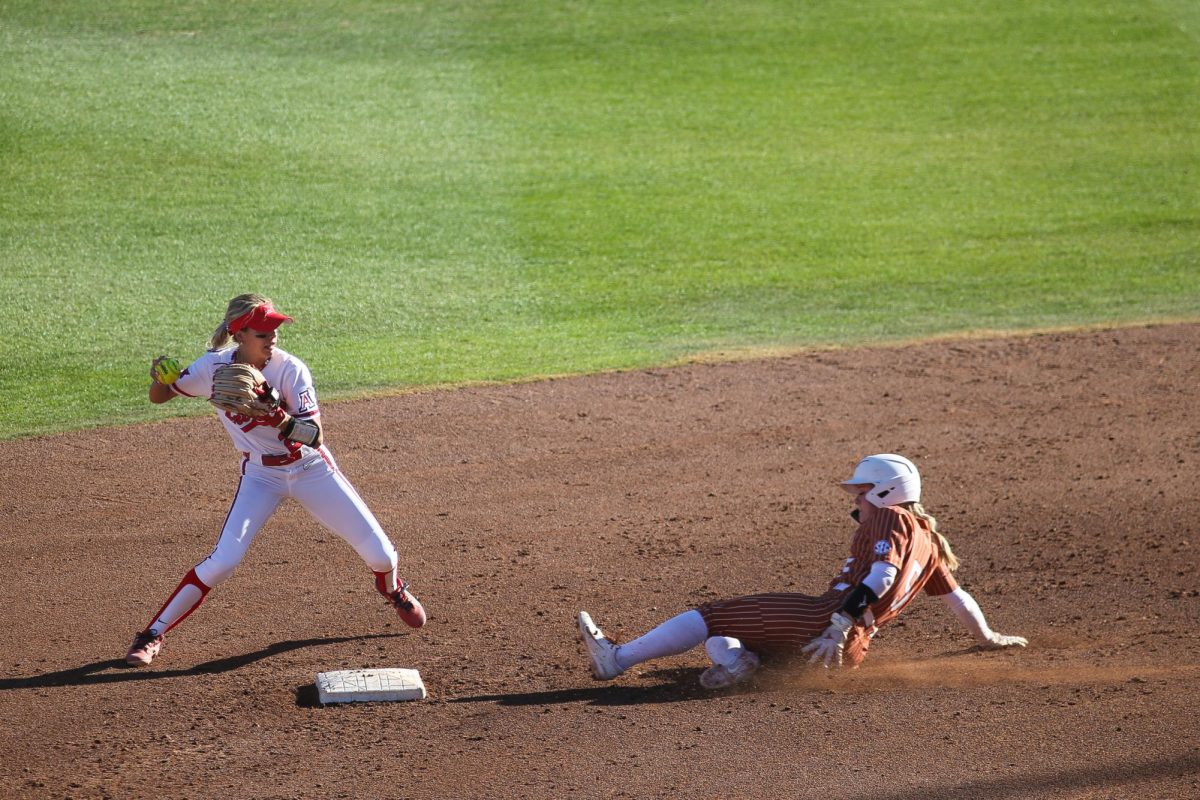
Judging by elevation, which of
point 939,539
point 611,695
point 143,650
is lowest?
point 611,695

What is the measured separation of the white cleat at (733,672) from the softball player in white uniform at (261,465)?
61.7 inches

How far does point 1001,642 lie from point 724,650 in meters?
1.46

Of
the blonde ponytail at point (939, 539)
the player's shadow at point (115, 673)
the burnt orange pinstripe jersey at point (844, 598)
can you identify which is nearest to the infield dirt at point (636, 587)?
the player's shadow at point (115, 673)

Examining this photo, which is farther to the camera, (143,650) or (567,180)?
(567,180)

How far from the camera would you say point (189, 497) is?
838cm

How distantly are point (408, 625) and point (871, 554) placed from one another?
2.32 metres

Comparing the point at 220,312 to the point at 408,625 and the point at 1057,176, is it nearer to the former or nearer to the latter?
the point at 408,625

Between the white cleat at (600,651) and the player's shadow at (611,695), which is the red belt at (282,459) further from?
the white cleat at (600,651)

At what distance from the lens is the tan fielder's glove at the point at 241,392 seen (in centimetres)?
573

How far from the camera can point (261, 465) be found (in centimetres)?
616

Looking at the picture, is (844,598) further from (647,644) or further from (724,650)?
(647,644)

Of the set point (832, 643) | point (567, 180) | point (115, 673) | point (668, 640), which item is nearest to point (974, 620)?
point (832, 643)

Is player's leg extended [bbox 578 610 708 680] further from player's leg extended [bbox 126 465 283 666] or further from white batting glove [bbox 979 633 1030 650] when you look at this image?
player's leg extended [bbox 126 465 283 666]

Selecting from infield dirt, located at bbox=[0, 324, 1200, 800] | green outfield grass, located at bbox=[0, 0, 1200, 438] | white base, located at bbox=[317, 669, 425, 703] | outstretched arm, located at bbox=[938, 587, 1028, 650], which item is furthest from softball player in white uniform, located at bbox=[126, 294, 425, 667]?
green outfield grass, located at bbox=[0, 0, 1200, 438]
